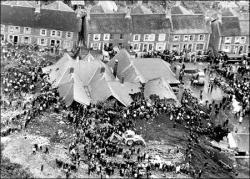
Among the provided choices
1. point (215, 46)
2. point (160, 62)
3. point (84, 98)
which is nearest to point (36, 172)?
point (84, 98)

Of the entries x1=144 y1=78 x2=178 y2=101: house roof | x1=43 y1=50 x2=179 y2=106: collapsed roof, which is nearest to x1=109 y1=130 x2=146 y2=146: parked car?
x1=43 y1=50 x2=179 y2=106: collapsed roof

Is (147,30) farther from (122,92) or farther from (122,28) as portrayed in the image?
(122,92)

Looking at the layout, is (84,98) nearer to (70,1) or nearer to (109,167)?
(109,167)

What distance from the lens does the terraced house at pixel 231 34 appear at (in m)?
104

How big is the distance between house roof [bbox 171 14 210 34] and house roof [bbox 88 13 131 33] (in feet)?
26.4

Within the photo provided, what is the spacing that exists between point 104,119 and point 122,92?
7.77m

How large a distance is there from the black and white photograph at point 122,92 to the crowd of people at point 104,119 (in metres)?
0.15

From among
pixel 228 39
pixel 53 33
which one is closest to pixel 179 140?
pixel 53 33

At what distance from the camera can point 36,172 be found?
64.7 m

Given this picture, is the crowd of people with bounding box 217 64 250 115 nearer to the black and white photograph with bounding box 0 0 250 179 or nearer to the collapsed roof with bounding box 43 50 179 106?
the black and white photograph with bounding box 0 0 250 179

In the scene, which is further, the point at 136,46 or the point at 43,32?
the point at 136,46

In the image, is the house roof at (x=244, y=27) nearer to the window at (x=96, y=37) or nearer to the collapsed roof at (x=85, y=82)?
the window at (x=96, y=37)

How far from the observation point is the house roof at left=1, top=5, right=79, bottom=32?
97688 mm

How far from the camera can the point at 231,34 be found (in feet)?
341
